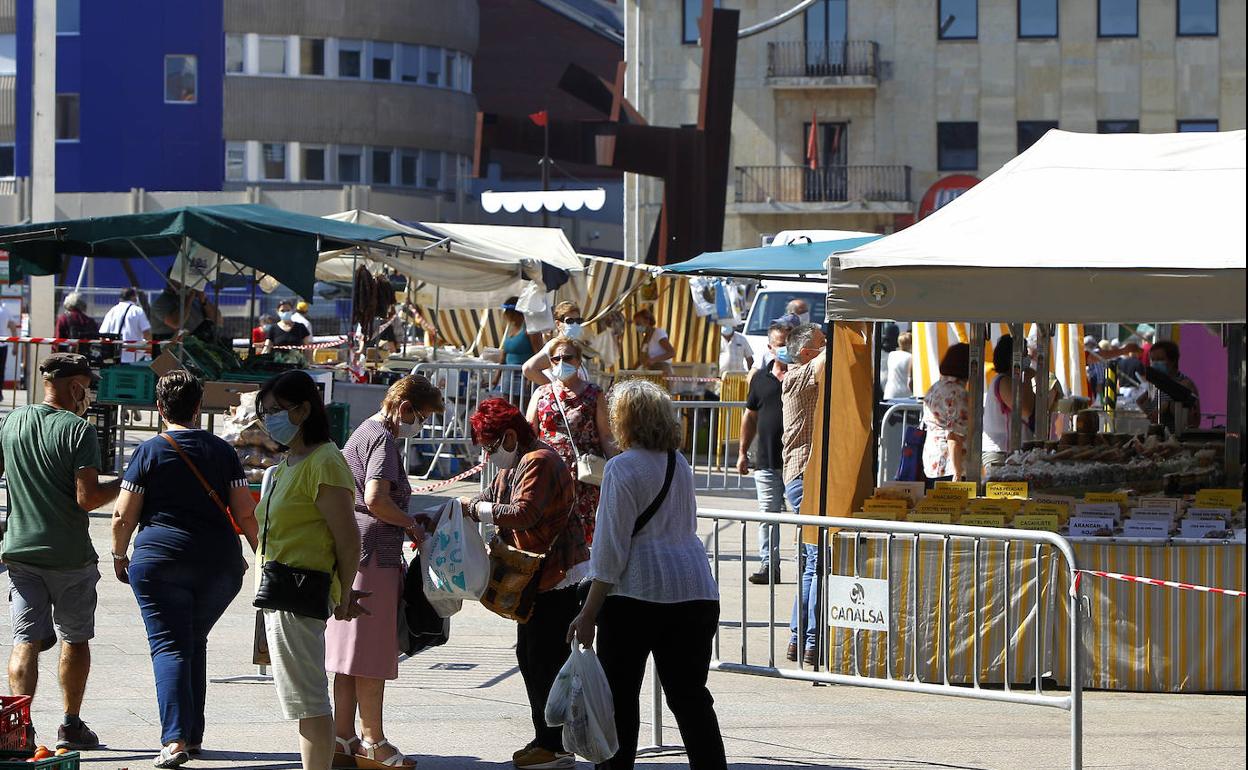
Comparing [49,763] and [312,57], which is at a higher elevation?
[312,57]

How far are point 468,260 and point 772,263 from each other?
6.20 m

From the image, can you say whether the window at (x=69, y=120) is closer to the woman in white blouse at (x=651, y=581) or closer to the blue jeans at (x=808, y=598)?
the blue jeans at (x=808, y=598)

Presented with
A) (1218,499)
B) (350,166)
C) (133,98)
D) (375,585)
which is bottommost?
(375,585)

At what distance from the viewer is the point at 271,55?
50.7m

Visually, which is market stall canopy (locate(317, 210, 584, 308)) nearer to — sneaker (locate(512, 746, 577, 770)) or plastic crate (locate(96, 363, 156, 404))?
plastic crate (locate(96, 363, 156, 404))

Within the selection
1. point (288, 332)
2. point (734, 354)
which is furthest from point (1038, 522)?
point (288, 332)

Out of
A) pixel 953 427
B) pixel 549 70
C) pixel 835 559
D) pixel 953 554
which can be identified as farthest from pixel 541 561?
pixel 549 70

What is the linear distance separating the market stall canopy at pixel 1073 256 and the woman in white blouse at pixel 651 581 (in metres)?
2.38

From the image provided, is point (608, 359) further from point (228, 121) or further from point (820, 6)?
point (228, 121)

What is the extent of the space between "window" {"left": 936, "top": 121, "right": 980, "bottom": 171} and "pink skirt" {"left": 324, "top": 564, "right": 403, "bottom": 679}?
41.3m

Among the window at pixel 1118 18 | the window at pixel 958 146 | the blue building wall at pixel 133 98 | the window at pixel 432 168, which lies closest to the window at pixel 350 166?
the window at pixel 432 168

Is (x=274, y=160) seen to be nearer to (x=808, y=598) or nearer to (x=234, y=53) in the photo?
(x=234, y=53)

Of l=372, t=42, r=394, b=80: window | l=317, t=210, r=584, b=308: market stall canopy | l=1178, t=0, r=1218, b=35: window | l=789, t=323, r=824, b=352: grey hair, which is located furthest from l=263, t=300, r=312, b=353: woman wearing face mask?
l=1178, t=0, r=1218, b=35: window

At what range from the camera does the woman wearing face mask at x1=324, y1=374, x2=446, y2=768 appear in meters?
7.08
